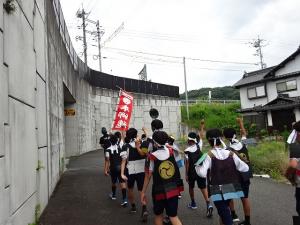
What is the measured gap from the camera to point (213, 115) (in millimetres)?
41781

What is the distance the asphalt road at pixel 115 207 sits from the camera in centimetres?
701

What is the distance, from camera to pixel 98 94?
88.0 ft

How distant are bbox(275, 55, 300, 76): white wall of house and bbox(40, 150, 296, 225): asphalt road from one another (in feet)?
71.8

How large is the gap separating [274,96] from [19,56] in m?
30.3

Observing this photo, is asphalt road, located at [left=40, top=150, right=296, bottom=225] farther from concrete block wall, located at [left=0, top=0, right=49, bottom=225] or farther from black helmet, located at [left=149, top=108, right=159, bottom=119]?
black helmet, located at [left=149, top=108, right=159, bottom=119]

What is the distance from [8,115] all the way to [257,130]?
96.7 ft

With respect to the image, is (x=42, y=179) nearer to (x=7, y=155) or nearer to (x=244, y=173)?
(x=7, y=155)

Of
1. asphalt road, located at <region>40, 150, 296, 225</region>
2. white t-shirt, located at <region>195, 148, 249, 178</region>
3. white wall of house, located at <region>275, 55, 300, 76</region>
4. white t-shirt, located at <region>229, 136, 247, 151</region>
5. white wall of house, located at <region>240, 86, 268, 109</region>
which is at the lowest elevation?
asphalt road, located at <region>40, 150, 296, 225</region>

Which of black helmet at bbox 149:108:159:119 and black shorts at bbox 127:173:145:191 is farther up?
black helmet at bbox 149:108:159:119

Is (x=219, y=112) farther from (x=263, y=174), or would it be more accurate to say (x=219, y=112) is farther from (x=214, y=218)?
(x=214, y=218)

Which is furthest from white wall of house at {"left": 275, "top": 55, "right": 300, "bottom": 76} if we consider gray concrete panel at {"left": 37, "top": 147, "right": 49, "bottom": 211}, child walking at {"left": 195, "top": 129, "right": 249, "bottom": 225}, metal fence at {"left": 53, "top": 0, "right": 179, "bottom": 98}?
child walking at {"left": 195, "top": 129, "right": 249, "bottom": 225}

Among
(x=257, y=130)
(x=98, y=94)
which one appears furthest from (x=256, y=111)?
(x=98, y=94)

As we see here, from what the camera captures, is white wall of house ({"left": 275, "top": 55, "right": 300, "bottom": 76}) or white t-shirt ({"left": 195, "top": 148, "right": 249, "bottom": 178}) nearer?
white t-shirt ({"left": 195, "top": 148, "right": 249, "bottom": 178})

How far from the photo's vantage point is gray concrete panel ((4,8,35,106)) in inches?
201
